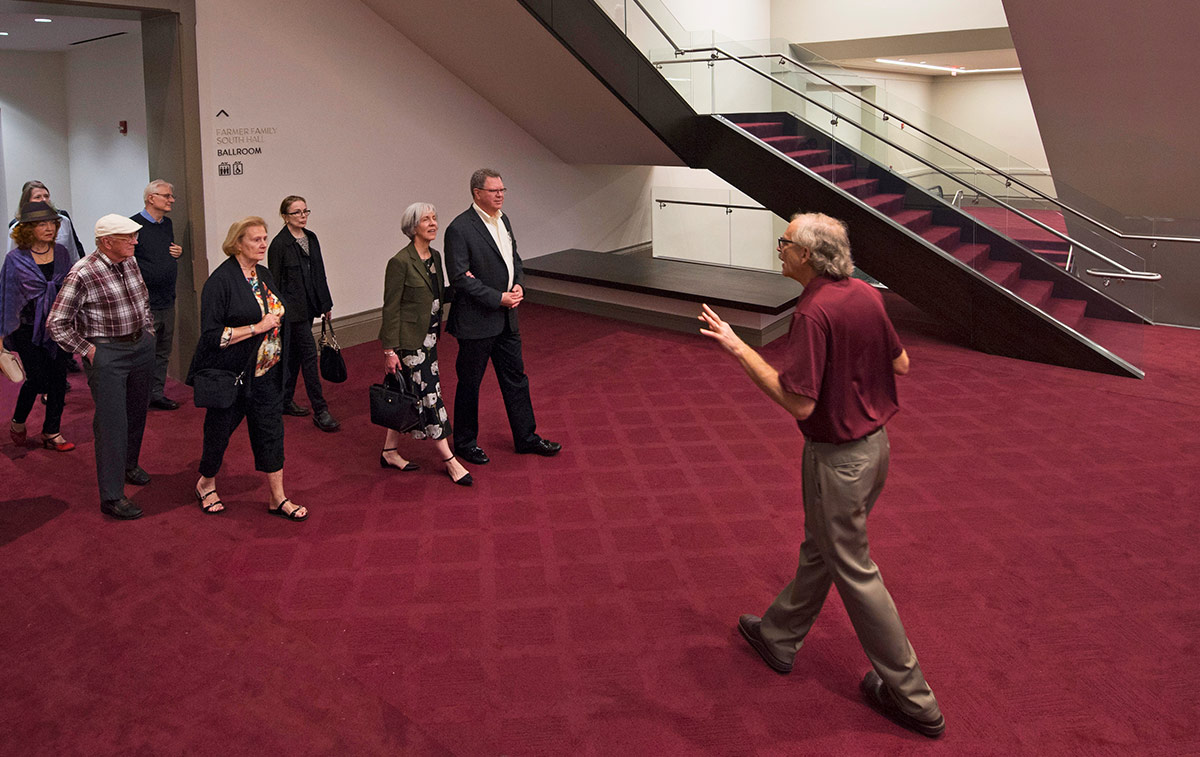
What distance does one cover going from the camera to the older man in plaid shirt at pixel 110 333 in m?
4.85

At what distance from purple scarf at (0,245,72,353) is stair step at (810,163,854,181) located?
6.51 meters

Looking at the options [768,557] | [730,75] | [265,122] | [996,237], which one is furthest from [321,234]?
[996,237]

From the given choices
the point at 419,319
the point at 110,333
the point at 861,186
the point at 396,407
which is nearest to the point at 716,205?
the point at 861,186

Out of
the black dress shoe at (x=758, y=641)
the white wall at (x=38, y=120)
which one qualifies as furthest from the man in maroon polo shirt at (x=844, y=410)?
the white wall at (x=38, y=120)

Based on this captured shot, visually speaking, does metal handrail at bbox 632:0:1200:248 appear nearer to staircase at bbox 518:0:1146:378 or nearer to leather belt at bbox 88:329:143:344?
staircase at bbox 518:0:1146:378

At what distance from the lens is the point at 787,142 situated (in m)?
9.18

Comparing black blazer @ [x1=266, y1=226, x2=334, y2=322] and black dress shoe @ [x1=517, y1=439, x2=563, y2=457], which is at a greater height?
black blazer @ [x1=266, y1=226, x2=334, y2=322]

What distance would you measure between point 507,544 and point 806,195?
5443 mm

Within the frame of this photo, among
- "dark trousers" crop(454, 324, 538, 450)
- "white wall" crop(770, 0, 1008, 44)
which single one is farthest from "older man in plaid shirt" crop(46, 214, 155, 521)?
"white wall" crop(770, 0, 1008, 44)

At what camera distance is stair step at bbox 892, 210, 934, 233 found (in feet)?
28.3

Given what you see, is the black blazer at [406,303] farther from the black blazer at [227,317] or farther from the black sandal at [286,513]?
the black sandal at [286,513]

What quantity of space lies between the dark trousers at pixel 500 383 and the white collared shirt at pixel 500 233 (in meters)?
0.38

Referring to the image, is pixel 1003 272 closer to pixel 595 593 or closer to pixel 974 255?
pixel 974 255

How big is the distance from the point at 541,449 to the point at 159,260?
316cm
